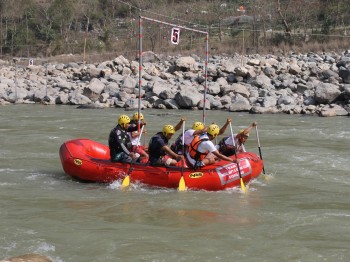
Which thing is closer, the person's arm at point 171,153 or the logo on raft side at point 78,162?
the person's arm at point 171,153

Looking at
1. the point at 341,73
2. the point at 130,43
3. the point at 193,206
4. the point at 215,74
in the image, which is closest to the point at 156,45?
the point at 130,43

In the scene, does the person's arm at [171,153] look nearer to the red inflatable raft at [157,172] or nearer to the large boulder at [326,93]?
the red inflatable raft at [157,172]

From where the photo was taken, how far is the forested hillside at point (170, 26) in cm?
3587

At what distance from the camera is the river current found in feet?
21.2

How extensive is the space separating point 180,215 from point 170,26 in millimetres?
32575

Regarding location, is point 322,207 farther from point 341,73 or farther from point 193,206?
point 341,73

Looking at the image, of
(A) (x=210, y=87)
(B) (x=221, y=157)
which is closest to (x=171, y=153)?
(B) (x=221, y=157)

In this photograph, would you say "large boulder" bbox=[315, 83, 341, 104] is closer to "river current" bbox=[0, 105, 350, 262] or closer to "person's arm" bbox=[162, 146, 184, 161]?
"river current" bbox=[0, 105, 350, 262]

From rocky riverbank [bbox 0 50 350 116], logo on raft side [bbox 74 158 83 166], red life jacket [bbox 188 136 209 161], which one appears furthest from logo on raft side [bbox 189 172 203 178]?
rocky riverbank [bbox 0 50 350 116]

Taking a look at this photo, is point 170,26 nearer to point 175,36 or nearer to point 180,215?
point 175,36

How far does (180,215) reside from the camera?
7.90 metres

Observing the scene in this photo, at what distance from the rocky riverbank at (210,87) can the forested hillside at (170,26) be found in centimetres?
706

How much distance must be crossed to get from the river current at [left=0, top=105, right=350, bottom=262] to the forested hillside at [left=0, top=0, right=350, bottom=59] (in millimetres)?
21129

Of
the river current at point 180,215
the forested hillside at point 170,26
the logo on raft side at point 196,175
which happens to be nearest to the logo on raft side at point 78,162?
the river current at point 180,215
